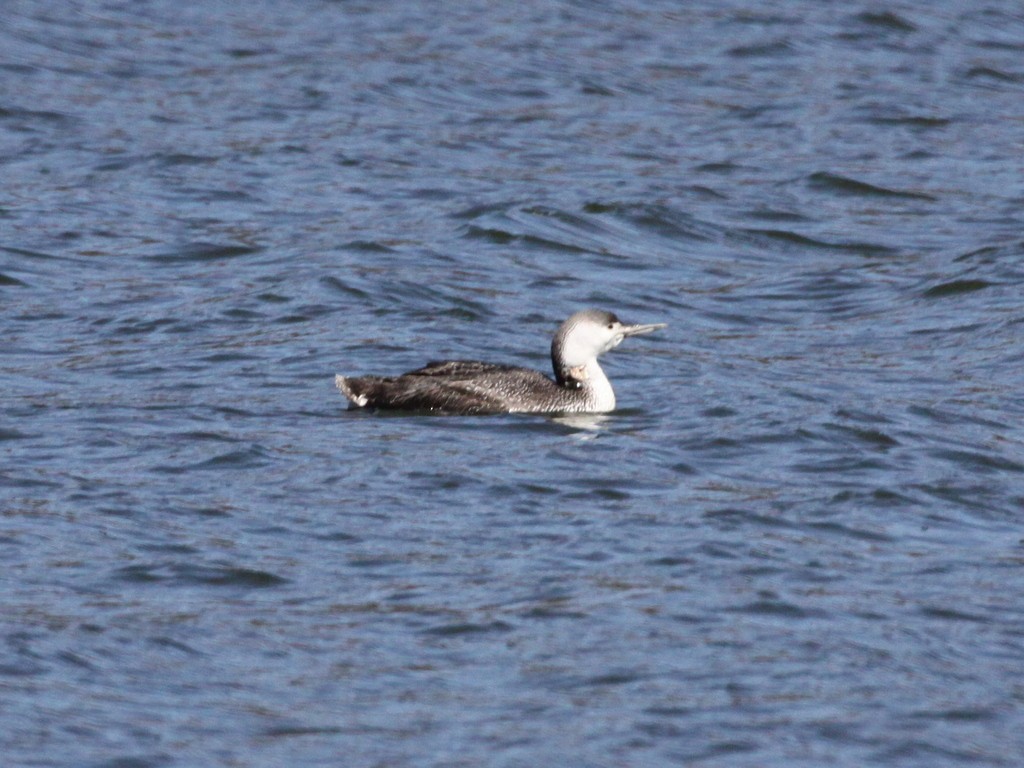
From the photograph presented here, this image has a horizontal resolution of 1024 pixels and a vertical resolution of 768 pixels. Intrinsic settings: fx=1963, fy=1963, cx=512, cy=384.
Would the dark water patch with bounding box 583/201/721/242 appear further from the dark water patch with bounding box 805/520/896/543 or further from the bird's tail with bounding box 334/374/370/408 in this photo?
the dark water patch with bounding box 805/520/896/543

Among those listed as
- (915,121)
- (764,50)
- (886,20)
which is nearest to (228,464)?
(915,121)

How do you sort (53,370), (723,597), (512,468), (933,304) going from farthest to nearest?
(933,304) → (53,370) → (512,468) → (723,597)

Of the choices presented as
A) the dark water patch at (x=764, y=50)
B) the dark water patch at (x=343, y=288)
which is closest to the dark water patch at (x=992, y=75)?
the dark water patch at (x=764, y=50)

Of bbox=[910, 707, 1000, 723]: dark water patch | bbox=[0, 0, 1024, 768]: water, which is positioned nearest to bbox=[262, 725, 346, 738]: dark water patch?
bbox=[0, 0, 1024, 768]: water

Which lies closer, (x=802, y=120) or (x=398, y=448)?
(x=398, y=448)

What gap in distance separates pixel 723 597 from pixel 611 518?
119 centimetres

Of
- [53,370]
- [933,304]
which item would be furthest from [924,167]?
[53,370]

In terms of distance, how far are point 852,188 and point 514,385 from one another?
735 centimetres

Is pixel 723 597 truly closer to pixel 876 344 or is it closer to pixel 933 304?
pixel 876 344

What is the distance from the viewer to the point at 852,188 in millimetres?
17672

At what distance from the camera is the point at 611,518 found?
895 centimetres

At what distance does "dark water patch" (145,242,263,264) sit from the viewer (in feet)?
49.4

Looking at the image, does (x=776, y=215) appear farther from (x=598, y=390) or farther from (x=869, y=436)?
(x=869, y=436)

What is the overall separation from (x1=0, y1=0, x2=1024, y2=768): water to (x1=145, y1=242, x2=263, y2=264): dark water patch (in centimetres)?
6
